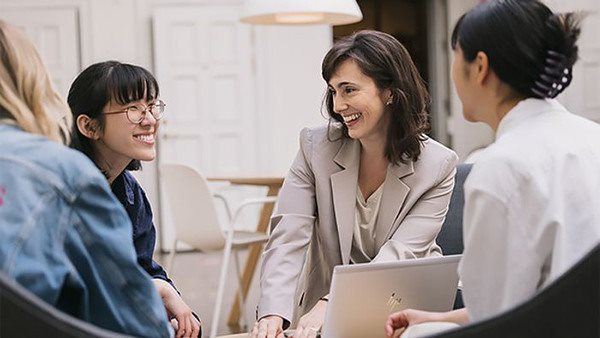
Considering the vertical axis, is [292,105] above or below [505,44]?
below

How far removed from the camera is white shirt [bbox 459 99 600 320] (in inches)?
48.4

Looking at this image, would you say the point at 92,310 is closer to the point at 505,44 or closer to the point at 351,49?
the point at 505,44

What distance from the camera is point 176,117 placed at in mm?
8148

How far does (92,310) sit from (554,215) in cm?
62

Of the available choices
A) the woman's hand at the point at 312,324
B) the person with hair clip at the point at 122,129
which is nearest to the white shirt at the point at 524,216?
the woman's hand at the point at 312,324

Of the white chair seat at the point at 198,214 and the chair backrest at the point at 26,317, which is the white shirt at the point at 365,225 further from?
the white chair seat at the point at 198,214

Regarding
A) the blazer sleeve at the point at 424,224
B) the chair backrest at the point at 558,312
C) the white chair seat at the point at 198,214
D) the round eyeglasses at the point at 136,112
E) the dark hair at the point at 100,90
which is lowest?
the white chair seat at the point at 198,214

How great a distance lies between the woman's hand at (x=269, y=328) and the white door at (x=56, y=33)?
6294mm

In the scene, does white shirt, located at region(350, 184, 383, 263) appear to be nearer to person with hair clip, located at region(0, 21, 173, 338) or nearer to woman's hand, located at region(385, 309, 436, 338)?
woman's hand, located at region(385, 309, 436, 338)

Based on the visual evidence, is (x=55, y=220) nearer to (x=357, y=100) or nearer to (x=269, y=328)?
(x=269, y=328)

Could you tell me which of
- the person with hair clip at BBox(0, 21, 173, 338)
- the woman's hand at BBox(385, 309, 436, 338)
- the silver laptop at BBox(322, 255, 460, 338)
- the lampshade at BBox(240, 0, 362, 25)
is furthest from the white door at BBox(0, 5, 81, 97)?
the person with hair clip at BBox(0, 21, 173, 338)

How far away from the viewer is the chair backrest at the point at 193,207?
14.1 feet

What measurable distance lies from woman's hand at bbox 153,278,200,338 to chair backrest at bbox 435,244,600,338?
1032mm

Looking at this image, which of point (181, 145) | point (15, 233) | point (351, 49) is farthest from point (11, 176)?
point (181, 145)
